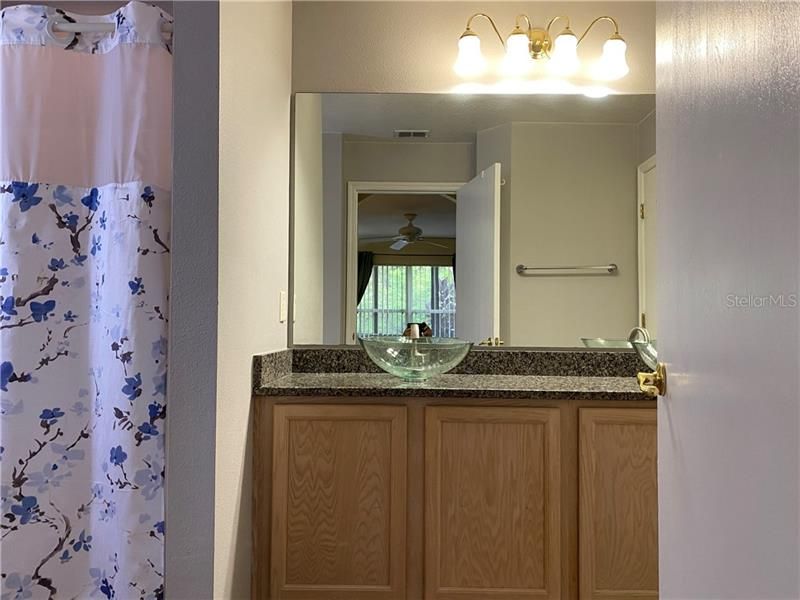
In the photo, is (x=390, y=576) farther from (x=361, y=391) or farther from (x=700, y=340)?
(x=700, y=340)

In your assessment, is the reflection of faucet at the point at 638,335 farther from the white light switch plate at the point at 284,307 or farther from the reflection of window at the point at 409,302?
the white light switch plate at the point at 284,307

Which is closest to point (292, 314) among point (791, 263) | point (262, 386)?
point (262, 386)

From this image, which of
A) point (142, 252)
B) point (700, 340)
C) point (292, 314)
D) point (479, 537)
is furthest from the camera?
point (292, 314)

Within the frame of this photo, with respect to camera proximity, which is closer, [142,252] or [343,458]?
[142,252]

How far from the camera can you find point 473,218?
8.31 ft

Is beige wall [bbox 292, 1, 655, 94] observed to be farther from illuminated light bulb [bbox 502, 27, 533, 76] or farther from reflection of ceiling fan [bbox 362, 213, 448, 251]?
reflection of ceiling fan [bbox 362, 213, 448, 251]

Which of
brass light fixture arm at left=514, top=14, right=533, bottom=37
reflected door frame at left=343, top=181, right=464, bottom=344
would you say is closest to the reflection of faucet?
reflected door frame at left=343, top=181, right=464, bottom=344

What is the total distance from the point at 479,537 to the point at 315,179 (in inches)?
58.6

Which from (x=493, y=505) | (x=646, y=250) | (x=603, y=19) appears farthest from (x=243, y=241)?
(x=603, y=19)

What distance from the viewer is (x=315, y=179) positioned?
2.56m

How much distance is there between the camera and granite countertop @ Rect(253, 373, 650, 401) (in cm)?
198

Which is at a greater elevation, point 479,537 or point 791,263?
point 791,263

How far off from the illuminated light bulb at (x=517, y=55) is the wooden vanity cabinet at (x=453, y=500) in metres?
1.37

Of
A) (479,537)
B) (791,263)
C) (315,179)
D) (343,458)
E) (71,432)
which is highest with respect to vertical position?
(315,179)
